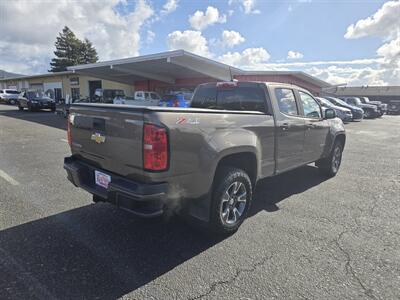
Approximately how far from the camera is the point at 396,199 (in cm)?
517

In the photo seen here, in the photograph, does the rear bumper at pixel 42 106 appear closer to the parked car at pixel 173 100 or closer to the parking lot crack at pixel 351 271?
the parked car at pixel 173 100

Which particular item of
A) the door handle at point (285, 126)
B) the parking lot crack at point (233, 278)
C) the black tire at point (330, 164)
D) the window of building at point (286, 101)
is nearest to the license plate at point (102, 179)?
the parking lot crack at point (233, 278)

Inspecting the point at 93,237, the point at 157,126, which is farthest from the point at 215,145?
the point at 93,237

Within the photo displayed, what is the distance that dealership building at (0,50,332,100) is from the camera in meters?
21.7

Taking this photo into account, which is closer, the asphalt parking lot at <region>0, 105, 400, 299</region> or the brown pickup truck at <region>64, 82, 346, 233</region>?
the asphalt parking lot at <region>0, 105, 400, 299</region>

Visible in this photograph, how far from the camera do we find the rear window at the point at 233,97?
177 inches

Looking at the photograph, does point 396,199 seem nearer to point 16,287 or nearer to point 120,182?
point 120,182

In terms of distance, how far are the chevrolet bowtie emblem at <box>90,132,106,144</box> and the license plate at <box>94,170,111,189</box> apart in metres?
0.37

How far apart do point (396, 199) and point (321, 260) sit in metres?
2.93

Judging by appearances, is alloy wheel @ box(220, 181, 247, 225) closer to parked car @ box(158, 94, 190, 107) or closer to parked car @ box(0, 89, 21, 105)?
parked car @ box(158, 94, 190, 107)

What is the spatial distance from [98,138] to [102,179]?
475 mm

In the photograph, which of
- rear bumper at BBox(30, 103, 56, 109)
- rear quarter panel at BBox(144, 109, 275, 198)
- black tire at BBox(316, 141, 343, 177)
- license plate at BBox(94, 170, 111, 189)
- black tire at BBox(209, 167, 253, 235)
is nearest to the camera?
rear quarter panel at BBox(144, 109, 275, 198)

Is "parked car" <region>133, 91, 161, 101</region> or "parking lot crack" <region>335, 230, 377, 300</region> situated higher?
"parked car" <region>133, 91, 161, 101</region>

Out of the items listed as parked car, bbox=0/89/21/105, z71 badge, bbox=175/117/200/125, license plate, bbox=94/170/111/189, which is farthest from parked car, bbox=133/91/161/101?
parked car, bbox=0/89/21/105
